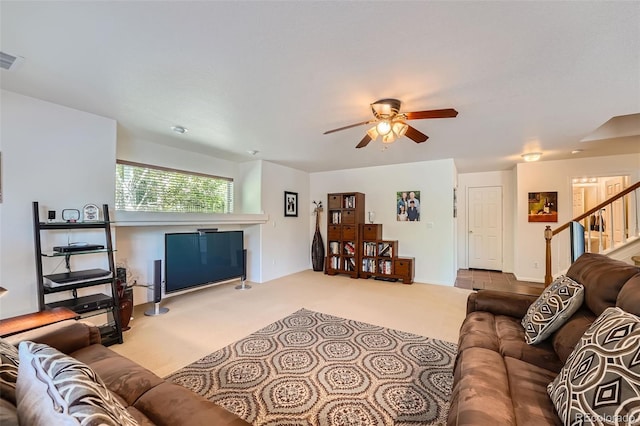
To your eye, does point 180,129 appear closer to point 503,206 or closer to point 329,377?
point 329,377

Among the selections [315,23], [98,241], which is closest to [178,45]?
[315,23]

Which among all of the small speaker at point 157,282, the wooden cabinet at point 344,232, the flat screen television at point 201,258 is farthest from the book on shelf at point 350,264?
the small speaker at point 157,282

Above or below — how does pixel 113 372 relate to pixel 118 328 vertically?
above

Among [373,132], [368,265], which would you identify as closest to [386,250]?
[368,265]

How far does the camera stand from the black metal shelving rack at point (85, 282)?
95.0 inches

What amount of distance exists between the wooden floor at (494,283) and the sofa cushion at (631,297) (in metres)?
3.55

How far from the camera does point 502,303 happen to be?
7.28 feet

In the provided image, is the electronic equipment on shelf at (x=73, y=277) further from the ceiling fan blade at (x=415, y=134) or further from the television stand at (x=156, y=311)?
the ceiling fan blade at (x=415, y=134)

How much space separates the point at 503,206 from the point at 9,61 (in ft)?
24.9

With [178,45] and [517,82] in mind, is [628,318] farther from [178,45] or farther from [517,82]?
[178,45]

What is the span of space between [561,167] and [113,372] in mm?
6749

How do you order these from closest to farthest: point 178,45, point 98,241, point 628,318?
1. point 628,318
2. point 178,45
3. point 98,241

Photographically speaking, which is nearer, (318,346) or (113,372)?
(113,372)

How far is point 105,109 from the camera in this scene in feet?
8.80
